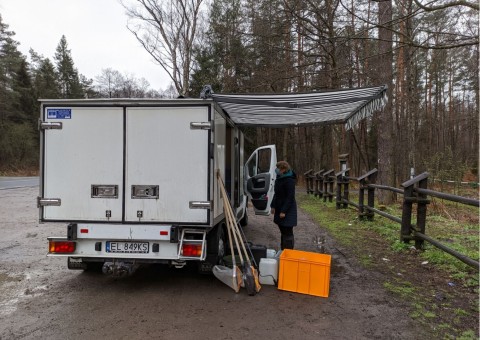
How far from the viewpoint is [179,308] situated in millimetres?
4109

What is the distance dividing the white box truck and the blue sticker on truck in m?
0.01

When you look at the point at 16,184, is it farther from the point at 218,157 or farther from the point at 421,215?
the point at 421,215

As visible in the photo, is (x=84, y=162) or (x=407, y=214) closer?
(x=84, y=162)

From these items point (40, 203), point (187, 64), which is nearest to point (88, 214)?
point (40, 203)

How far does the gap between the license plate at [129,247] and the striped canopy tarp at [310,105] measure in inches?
84.7

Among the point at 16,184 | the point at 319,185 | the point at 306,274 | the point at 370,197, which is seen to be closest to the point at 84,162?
the point at 306,274

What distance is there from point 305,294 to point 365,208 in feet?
18.4

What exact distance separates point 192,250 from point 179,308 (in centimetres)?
70

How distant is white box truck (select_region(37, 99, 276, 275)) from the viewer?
4.47 metres

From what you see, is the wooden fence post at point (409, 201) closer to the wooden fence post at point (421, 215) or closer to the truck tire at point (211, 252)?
the wooden fence post at point (421, 215)

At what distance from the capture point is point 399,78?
2195cm

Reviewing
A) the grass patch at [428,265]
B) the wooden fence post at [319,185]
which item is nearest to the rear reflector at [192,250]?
the grass patch at [428,265]

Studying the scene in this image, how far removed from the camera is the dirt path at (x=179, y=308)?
3.49 meters

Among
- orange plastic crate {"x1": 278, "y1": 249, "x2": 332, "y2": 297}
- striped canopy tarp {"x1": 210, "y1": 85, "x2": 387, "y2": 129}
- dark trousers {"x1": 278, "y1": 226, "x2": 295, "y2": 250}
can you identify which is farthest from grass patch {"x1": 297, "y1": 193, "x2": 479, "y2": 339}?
striped canopy tarp {"x1": 210, "y1": 85, "x2": 387, "y2": 129}
